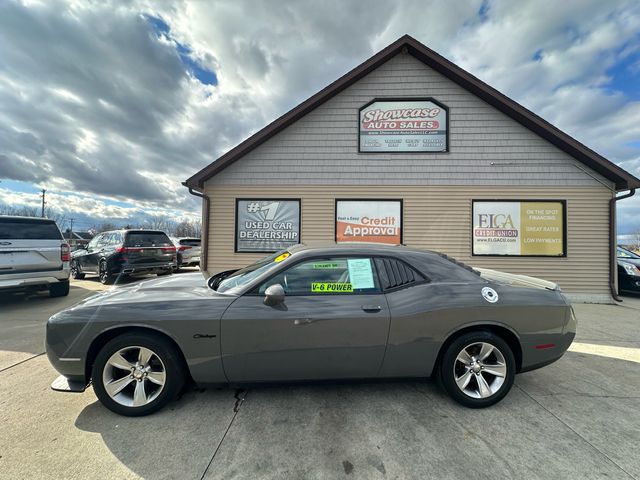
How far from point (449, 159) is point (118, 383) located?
7.88 metres

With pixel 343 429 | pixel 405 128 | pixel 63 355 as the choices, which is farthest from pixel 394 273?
pixel 405 128

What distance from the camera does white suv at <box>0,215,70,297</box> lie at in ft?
17.8

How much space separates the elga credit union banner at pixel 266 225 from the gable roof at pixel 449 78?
131 cm

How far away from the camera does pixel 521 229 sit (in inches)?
278

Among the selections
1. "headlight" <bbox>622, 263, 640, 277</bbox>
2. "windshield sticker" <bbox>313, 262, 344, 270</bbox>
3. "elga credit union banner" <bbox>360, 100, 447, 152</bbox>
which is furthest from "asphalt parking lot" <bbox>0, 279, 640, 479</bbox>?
"headlight" <bbox>622, 263, 640, 277</bbox>

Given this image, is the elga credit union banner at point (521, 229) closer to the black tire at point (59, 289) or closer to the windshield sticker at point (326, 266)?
the windshield sticker at point (326, 266)

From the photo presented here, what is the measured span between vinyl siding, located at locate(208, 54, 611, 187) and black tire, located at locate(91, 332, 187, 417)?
225 inches

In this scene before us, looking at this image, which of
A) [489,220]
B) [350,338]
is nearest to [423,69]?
[489,220]

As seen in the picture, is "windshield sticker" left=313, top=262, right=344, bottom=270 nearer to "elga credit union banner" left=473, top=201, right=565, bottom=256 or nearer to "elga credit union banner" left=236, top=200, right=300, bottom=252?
"elga credit union banner" left=236, top=200, right=300, bottom=252

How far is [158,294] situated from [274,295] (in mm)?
1186

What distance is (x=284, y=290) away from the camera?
2469 mm

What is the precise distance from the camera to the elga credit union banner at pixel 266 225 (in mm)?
7410

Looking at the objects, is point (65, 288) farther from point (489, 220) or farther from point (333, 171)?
point (489, 220)

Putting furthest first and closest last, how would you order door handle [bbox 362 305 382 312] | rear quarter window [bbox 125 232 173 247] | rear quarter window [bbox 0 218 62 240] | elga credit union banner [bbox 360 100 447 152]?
rear quarter window [bbox 125 232 173 247], elga credit union banner [bbox 360 100 447 152], rear quarter window [bbox 0 218 62 240], door handle [bbox 362 305 382 312]
